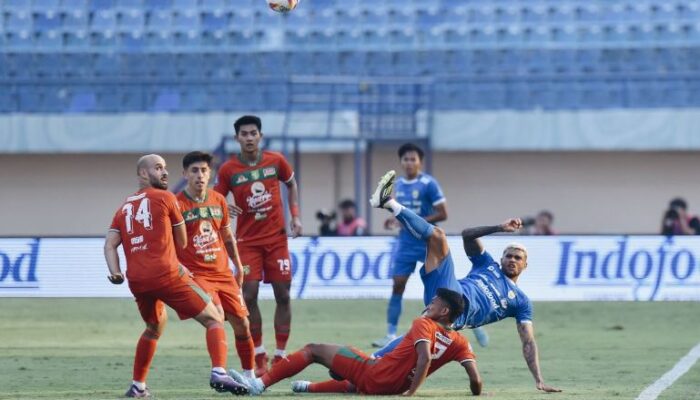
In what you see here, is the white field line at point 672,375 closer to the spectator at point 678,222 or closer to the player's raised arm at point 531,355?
the player's raised arm at point 531,355

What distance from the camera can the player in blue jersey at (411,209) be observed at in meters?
14.5

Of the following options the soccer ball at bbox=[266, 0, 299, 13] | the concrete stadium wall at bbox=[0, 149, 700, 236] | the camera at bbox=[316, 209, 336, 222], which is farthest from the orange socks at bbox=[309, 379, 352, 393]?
the concrete stadium wall at bbox=[0, 149, 700, 236]

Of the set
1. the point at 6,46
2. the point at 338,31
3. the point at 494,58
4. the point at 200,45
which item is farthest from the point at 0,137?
the point at 494,58

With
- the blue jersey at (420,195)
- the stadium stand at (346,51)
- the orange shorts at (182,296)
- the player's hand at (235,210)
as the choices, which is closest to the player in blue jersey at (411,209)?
the blue jersey at (420,195)

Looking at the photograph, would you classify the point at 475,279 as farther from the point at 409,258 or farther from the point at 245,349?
the point at 409,258

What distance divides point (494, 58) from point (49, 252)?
10.9 m

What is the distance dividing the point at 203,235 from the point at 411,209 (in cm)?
436

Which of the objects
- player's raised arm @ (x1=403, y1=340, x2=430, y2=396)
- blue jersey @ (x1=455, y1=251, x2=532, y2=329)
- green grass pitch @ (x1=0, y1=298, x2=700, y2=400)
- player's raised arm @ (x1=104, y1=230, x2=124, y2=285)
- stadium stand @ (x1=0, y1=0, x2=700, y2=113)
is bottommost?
green grass pitch @ (x1=0, y1=298, x2=700, y2=400)

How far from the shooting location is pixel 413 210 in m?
14.7

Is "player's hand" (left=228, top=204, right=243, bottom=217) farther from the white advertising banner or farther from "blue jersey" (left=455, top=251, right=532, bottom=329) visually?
the white advertising banner

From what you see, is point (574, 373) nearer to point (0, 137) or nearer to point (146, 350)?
point (146, 350)

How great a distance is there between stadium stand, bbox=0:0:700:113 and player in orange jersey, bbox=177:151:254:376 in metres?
13.2

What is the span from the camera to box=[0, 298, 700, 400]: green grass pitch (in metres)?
10.7

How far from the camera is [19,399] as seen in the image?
9.87m
